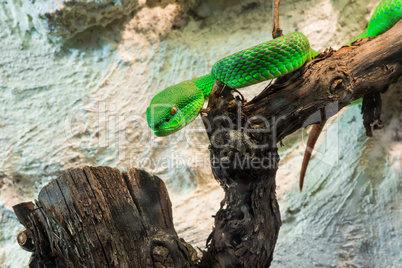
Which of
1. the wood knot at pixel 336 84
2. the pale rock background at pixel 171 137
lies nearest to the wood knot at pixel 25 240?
→ the pale rock background at pixel 171 137

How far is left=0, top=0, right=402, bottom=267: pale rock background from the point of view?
3121 millimetres

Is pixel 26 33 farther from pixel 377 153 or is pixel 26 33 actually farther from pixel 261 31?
pixel 377 153

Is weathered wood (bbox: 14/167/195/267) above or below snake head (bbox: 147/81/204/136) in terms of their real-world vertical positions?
below

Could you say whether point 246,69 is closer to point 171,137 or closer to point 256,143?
point 256,143

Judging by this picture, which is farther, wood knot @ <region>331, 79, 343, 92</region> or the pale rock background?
the pale rock background

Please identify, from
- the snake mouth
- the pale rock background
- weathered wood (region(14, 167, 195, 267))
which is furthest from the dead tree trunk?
the pale rock background

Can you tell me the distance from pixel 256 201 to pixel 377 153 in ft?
6.46

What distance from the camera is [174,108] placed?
2328 mm

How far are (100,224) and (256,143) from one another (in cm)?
111

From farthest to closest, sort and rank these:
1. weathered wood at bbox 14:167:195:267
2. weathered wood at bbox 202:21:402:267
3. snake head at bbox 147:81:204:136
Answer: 1. snake head at bbox 147:81:204:136
2. weathered wood at bbox 202:21:402:267
3. weathered wood at bbox 14:167:195:267

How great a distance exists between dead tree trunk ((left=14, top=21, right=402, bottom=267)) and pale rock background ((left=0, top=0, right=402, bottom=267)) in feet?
4.51

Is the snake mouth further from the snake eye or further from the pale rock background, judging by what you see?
the pale rock background

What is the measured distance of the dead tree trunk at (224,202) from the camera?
1.82 metres

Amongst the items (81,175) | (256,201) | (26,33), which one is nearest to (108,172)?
(81,175)
